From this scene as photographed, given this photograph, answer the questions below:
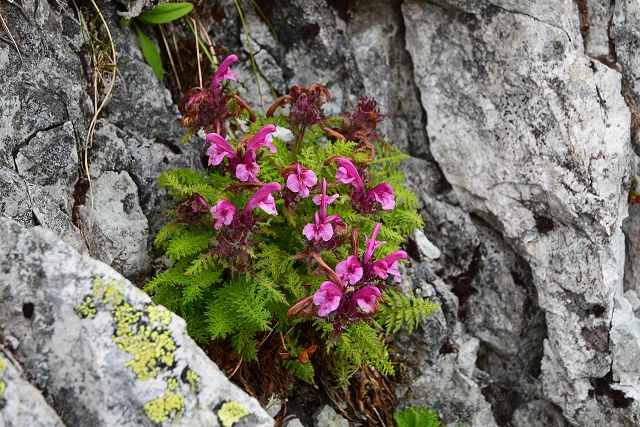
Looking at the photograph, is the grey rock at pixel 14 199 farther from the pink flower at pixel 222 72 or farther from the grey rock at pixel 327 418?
the grey rock at pixel 327 418

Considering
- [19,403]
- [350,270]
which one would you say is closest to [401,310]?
[350,270]

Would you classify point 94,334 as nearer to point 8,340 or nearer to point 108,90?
point 8,340

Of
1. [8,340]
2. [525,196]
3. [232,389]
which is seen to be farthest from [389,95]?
[8,340]

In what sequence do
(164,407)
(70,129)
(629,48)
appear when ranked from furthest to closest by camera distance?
1. (629,48)
2. (70,129)
3. (164,407)

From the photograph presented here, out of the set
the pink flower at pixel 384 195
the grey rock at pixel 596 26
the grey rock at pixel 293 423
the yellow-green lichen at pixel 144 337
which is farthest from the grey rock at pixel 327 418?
the grey rock at pixel 596 26

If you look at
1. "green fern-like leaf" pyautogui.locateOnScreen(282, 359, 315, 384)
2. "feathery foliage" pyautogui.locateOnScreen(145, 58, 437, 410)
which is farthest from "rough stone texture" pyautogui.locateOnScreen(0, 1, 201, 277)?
"green fern-like leaf" pyautogui.locateOnScreen(282, 359, 315, 384)

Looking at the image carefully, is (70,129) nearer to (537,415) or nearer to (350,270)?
(350,270)

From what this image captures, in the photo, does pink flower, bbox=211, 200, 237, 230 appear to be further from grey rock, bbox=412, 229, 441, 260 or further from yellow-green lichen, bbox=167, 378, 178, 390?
grey rock, bbox=412, 229, 441, 260
